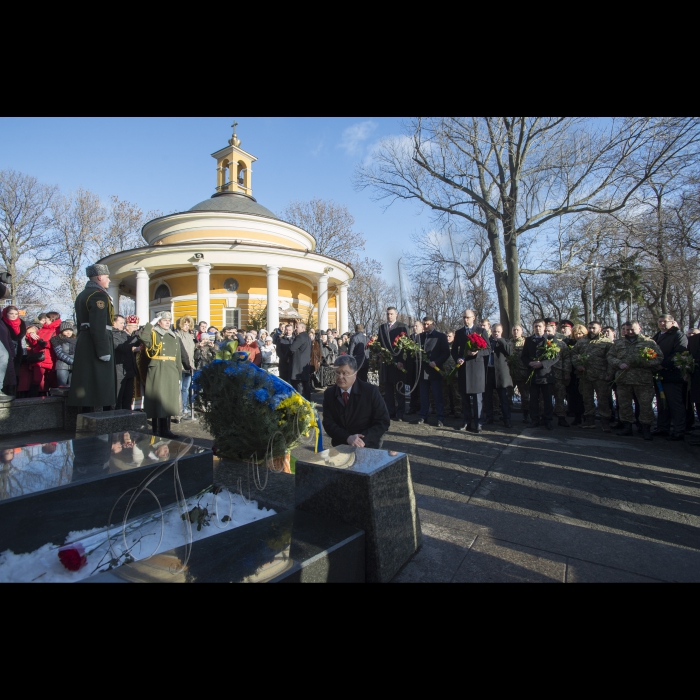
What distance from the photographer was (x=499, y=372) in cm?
905

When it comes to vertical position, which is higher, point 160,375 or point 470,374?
point 160,375

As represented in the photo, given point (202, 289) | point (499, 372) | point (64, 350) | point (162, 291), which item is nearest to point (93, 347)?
point (64, 350)

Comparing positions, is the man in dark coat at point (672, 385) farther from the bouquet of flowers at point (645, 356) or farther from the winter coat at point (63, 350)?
the winter coat at point (63, 350)

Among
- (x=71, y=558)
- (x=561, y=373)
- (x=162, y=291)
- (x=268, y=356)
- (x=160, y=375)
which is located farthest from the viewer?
(x=162, y=291)

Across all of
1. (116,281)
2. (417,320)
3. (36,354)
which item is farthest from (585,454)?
(116,281)

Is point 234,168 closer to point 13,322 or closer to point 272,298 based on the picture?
point 272,298

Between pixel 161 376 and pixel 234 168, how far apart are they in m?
34.2

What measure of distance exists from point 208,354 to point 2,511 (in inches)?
325

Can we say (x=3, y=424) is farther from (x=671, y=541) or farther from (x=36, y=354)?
(x=671, y=541)

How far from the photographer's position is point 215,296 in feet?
92.0

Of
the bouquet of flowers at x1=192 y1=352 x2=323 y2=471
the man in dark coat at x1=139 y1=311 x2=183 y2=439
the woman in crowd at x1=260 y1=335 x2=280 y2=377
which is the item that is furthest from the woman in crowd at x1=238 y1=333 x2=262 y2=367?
the bouquet of flowers at x1=192 y1=352 x2=323 y2=471

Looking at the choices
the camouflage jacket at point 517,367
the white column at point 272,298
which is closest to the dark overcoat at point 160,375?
the camouflage jacket at point 517,367

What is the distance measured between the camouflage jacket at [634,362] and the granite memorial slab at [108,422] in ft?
26.9
